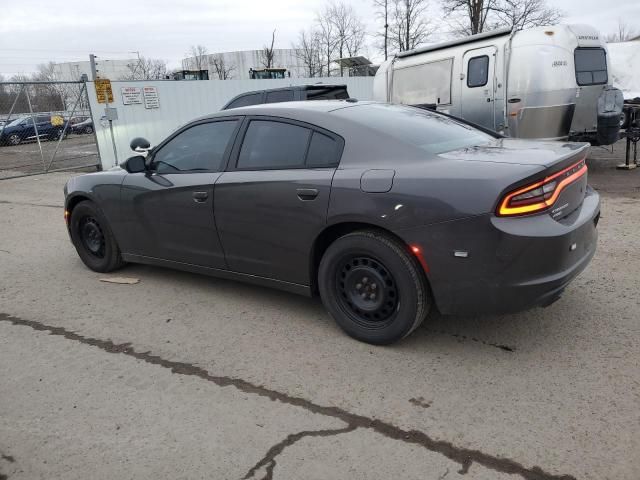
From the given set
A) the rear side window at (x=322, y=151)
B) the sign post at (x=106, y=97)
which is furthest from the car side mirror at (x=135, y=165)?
the sign post at (x=106, y=97)

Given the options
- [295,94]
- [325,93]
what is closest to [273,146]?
[295,94]

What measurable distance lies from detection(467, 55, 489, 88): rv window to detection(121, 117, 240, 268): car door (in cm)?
672

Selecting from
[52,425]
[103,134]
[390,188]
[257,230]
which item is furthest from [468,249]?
[103,134]

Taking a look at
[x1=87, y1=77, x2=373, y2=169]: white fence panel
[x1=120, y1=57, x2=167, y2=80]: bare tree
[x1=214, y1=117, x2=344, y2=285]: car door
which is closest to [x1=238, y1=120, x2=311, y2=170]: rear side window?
[x1=214, y1=117, x2=344, y2=285]: car door

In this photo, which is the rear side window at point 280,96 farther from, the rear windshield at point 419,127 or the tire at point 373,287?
the tire at point 373,287

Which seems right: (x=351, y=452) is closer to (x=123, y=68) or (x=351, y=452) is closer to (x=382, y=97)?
(x=382, y=97)

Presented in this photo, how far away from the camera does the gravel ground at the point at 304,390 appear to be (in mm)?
2439

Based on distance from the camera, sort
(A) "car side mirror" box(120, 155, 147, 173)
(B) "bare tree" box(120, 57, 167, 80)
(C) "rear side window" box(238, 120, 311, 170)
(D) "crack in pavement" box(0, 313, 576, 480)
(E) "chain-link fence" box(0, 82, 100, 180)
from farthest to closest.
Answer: (B) "bare tree" box(120, 57, 167, 80) < (E) "chain-link fence" box(0, 82, 100, 180) < (A) "car side mirror" box(120, 155, 147, 173) < (C) "rear side window" box(238, 120, 311, 170) < (D) "crack in pavement" box(0, 313, 576, 480)

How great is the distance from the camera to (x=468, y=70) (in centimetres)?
975

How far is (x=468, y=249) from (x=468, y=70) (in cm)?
774

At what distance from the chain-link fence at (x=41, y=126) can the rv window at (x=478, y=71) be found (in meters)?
9.29

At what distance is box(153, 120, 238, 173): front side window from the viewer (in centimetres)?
416

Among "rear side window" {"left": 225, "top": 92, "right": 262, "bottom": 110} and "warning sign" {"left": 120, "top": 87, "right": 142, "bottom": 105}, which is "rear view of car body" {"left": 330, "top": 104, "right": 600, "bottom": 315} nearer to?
"rear side window" {"left": 225, "top": 92, "right": 262, "bottom": 110}

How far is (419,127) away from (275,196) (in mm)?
1140
